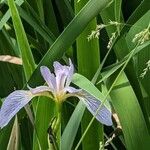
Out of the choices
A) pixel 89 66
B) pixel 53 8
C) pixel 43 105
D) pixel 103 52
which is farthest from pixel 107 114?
pixel 53 8

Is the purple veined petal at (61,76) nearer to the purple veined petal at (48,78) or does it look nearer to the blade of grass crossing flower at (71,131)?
the purple veined petal at (48,78)

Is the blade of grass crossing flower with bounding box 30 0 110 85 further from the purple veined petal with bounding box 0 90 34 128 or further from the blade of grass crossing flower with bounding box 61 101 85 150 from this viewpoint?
the purple veined petal with bounding box 0 90 34 128

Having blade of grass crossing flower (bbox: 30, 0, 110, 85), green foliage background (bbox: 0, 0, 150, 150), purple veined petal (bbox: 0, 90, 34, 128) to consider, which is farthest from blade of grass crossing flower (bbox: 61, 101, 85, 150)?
purple veined petal (bbox: 0, 90, 34, 128)

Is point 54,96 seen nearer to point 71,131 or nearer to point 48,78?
point 48,78

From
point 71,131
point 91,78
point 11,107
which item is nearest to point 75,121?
point 71,131

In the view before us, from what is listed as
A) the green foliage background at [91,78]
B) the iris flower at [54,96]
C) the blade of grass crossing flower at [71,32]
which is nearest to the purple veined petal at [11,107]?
the iris flower at [54,96]

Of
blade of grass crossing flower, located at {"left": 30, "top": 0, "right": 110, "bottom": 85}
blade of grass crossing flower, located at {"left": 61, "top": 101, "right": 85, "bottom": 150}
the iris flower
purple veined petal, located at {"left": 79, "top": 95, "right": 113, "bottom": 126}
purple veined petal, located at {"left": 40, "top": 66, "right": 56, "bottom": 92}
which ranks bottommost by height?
blade of grass crossing flower, located at {"left": 61, "top": 101, "right": 85, "bottom": 150}

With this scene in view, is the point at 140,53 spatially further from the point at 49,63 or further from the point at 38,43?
the point at 38,43
